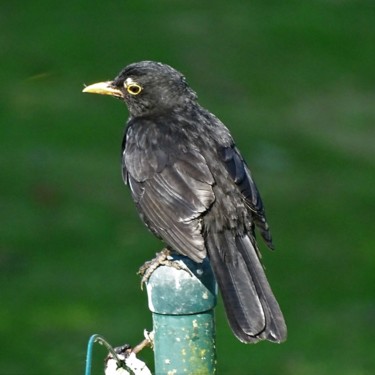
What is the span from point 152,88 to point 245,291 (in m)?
1.85

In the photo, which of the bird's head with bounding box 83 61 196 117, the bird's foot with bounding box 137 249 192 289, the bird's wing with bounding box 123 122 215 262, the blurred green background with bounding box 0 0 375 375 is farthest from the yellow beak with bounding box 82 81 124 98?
the blurred green background with bounding box 0 0 375 375

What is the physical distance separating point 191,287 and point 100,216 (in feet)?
21.4

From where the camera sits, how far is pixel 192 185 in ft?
20.6

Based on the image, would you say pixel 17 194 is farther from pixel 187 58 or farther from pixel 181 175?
pixel 181 175

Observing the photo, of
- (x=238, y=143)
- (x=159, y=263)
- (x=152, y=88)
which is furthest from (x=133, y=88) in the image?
(x=238, y=143)

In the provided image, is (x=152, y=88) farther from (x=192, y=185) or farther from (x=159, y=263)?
(x=159, y=263)

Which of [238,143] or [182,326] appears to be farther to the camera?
[238,143]

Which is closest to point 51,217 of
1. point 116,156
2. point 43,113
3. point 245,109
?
point 116,156

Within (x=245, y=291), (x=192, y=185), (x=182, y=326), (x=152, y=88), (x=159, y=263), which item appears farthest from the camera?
(x=152, y=88)

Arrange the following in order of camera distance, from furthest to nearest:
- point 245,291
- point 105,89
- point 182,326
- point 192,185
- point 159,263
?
1. point 105,89
2. point 192,185
3. point 159,263
4. point 245,291
5. point 182,326

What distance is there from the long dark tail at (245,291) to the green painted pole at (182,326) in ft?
1.45

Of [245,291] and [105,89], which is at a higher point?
[105,89]

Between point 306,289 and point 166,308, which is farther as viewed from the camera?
point 306,289

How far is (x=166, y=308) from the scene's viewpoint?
16.1ft
